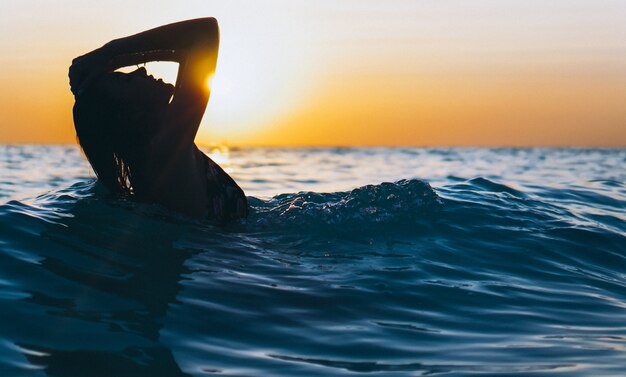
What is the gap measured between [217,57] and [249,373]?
11.7ft

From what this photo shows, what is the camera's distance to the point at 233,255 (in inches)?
281

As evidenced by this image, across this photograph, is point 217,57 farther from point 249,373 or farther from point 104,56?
point 249,373

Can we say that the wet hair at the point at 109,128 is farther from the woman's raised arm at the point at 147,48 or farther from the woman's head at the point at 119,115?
the woman's raised arm at the point at 147,48

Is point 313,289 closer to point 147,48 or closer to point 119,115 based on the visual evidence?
point 119,115

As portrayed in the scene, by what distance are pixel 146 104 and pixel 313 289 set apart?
2539 millimetres

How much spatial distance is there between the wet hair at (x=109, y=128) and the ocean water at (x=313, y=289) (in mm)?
791

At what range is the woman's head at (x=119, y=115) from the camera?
6.70m

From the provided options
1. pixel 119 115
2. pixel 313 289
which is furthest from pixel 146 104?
pixel 313 289

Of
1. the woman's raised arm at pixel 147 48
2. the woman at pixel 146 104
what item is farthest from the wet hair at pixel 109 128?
the woman's raised arm at pixel 147 48

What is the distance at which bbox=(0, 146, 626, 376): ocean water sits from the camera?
4.69 metres

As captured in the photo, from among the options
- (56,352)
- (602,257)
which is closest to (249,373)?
(56,352)

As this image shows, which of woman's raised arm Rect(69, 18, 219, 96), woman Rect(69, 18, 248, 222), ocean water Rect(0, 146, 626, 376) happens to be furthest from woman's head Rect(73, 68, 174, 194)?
ocean water Rect(0, 146, 626, 376)

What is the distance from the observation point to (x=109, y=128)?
688 centimetres

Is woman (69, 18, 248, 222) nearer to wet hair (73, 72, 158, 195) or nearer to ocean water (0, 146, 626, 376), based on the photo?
wet hair (73, 72, 158, 195)
